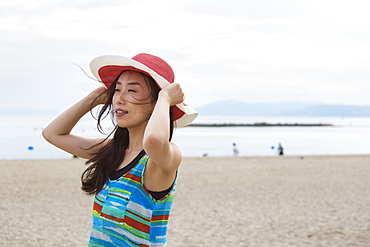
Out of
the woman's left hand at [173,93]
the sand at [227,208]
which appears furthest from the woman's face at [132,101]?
the sand at [227,208]

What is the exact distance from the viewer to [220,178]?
1509 centimetres

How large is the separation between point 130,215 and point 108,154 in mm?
394

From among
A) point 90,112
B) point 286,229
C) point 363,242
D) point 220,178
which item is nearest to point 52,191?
point 220,178

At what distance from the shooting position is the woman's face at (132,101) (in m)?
2.18

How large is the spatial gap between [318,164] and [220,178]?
6.32 metres

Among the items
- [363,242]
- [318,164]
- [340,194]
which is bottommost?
[363,242]

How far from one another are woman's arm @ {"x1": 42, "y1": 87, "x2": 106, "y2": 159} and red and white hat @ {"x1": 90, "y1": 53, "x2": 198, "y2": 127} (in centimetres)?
14

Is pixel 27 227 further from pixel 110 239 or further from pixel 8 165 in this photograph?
pixel 8 165

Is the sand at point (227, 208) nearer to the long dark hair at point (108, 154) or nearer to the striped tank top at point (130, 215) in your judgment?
the long dark hair at point (108, 154)

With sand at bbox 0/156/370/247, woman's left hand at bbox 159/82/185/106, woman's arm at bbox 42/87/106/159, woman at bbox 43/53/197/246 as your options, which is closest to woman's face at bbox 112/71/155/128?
woman at bbox 43/53/197/246

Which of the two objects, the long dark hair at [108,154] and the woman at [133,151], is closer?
the woman at [133,151]

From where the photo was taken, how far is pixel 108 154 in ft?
7.56

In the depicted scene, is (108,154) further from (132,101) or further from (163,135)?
(163,135)

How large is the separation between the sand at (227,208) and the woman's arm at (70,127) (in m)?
4.90
